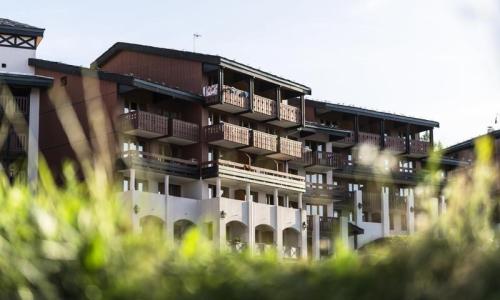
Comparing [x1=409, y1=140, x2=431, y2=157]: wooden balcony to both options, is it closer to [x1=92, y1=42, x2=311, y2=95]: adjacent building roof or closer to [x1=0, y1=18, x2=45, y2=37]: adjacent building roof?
[x1=92, y1=42, x2=311, y2=95]: adjacent building roof

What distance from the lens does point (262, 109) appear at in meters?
43.1

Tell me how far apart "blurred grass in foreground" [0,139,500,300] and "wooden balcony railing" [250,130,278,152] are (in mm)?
37475

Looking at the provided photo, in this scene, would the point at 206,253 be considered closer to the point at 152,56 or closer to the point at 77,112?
the point at 77,112

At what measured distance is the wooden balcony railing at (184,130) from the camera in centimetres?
3906

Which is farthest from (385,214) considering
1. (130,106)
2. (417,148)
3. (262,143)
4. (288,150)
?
(130,106)

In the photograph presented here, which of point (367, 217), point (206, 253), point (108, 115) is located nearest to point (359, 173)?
point (367, 217)

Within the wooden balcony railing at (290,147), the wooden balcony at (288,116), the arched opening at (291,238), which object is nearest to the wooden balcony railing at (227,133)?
the wooden balcony railing at (290,147)

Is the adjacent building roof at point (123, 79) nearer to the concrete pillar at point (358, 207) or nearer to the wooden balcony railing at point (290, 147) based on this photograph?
the wooden balcony railing at point (290, 147)

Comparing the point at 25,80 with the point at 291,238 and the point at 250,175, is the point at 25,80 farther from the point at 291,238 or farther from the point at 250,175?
the point at 291,238

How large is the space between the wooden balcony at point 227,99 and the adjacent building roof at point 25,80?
718 cm

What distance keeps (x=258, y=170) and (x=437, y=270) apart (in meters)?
38.5

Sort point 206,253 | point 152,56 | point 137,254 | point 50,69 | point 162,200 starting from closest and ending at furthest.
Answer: point 137,254 → point 206,253 → point 162,200 → point 50,69 → point 152,56

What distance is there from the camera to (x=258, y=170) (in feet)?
139

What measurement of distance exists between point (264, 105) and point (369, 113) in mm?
11923
